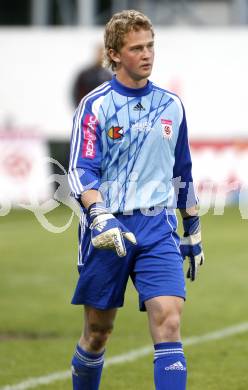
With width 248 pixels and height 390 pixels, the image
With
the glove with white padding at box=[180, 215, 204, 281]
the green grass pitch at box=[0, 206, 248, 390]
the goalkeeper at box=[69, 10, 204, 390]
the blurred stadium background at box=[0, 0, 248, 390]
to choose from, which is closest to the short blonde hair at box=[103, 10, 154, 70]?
the goalkeeper at box=[69, 10, 204, 390]

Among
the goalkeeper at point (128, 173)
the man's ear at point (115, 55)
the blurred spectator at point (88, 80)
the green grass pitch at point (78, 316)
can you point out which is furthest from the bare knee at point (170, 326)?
the blurred spectator at point (88, 80)

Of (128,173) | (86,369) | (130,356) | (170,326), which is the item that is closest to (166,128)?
(128,173)

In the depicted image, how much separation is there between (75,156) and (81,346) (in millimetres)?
1060

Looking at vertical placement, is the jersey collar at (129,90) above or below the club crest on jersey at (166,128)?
above

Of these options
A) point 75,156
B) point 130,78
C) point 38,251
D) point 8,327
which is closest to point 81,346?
point 75,156

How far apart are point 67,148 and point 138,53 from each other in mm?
14595

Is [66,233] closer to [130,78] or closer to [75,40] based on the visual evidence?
[75,40]

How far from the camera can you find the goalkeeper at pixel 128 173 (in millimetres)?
6309

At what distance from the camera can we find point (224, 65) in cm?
2016

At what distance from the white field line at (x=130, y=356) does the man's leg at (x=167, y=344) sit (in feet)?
5.80

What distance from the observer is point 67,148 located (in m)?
20.9

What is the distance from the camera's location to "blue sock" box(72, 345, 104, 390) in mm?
6691

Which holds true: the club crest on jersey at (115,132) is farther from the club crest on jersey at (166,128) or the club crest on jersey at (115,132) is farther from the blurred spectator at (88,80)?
the blurred spectator at (88,80)

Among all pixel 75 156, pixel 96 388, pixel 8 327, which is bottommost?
pixel 8 327
